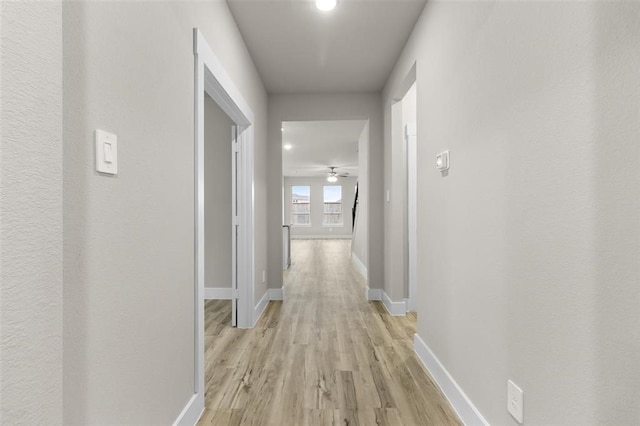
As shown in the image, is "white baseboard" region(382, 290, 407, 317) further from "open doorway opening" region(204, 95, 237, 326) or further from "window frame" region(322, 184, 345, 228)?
"window frame" region(322, 184, 345, 228)

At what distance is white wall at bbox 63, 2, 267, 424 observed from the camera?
0.92m

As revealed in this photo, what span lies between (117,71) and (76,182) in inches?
15.7

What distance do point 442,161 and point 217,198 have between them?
3057mm

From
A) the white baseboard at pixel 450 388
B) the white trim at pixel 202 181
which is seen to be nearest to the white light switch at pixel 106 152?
the white trim at pixel 202 181

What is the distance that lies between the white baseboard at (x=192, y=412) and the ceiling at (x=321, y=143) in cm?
351

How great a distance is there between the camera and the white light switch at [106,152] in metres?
0.99

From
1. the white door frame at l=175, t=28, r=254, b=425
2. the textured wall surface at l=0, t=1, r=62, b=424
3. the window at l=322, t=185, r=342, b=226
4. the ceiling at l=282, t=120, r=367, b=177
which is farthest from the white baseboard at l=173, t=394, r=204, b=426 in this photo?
the window at l=322, t=185, r=342, b=226

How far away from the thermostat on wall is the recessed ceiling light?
125 cm

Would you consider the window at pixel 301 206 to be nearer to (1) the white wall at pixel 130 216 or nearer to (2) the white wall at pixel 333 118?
(2) the white wall at pixel 333 118

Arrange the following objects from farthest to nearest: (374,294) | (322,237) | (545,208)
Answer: (322,237)
(374,294)
(545,208)

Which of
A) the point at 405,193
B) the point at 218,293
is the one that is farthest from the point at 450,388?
the point at 218,293

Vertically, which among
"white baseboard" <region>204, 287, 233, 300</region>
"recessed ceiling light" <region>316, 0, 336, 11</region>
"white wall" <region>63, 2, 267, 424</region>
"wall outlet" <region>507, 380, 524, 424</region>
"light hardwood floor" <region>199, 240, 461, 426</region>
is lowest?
"light hardwood floor" <region>199, 240, 461, 426</region>

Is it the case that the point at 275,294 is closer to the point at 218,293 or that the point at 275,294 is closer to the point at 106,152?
the point at 218,293

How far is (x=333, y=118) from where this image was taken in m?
4.25
